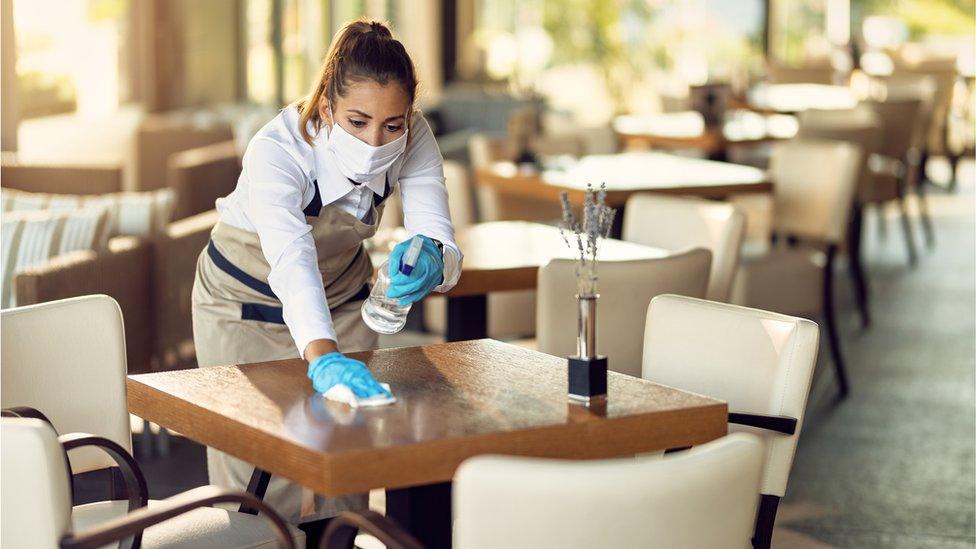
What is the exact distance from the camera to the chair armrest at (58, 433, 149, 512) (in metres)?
2.47

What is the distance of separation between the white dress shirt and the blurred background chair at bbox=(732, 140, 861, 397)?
8.59ft

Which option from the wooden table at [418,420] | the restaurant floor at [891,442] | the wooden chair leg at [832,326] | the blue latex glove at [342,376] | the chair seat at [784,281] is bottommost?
the restaurant floor at [891,442]

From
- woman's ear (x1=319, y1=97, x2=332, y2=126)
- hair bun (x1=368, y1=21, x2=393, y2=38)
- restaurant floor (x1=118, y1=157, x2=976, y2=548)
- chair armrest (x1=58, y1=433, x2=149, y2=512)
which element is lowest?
restaurant floor (x1=118, y1=157, x2=976, y2=548)

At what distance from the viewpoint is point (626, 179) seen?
Answer: 18.3ft

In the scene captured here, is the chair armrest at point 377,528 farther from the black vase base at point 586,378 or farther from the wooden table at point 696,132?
the wooden table at point 696,132

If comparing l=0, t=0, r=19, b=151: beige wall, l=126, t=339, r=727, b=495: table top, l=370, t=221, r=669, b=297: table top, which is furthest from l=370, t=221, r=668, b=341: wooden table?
l=0, t=0, r=19, b=151: beige wall

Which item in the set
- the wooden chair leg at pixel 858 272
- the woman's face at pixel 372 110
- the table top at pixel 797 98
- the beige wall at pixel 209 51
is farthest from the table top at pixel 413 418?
the beige wall at pixel 209 51

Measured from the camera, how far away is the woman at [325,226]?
101 inches

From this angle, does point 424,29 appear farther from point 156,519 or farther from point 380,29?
point 156,519

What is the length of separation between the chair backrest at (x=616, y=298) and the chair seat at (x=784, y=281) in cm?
188

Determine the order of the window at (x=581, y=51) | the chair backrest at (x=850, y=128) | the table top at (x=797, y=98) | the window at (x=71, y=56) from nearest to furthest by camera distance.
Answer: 1. the chair backrest at (x=850, y=128)
2. the window at (x=71, y=56)
3. the table top at (x=797, y=98)
4. the window at (x=581, y=51)

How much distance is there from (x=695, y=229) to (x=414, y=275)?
182 cm

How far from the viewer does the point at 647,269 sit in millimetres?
3445

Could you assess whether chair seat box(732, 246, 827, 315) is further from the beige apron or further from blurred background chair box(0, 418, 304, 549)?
blurred background chair box(0, 418, 304, 549)
